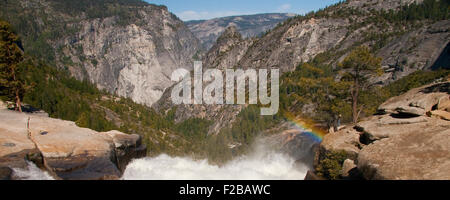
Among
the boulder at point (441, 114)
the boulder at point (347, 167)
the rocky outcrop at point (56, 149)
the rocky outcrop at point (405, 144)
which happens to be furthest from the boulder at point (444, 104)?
the rocky outcrop at point (56, 149)

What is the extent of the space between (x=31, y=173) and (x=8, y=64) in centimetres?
2777

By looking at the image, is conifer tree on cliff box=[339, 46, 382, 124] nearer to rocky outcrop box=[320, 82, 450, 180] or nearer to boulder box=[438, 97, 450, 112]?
rocky outcrop box=[320, 82, 450, 180]

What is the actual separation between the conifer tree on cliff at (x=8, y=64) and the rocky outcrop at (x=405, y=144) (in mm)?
42493

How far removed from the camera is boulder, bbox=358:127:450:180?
54.9 ft

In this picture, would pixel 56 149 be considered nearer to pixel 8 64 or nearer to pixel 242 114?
pixel 8 64

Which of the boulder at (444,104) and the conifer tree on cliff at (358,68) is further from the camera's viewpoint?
the conifer tree on cliff at (358,68)

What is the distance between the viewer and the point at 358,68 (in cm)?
3866

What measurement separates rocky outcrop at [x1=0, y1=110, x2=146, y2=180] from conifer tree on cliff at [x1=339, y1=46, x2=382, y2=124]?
30.3 m

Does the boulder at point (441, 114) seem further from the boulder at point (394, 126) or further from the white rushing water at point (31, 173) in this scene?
the white rushing water at point (31, 173)

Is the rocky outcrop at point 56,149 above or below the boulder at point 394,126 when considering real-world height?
below

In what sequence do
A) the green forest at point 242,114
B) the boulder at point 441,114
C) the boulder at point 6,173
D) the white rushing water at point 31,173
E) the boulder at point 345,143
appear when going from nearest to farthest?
the boulder at point 6,173
the white rushing water at point 31,173
the boulder at point 441,114
the boulder at point 345,143
the green forest at point 242,114

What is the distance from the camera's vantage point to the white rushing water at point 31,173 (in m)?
21.5
